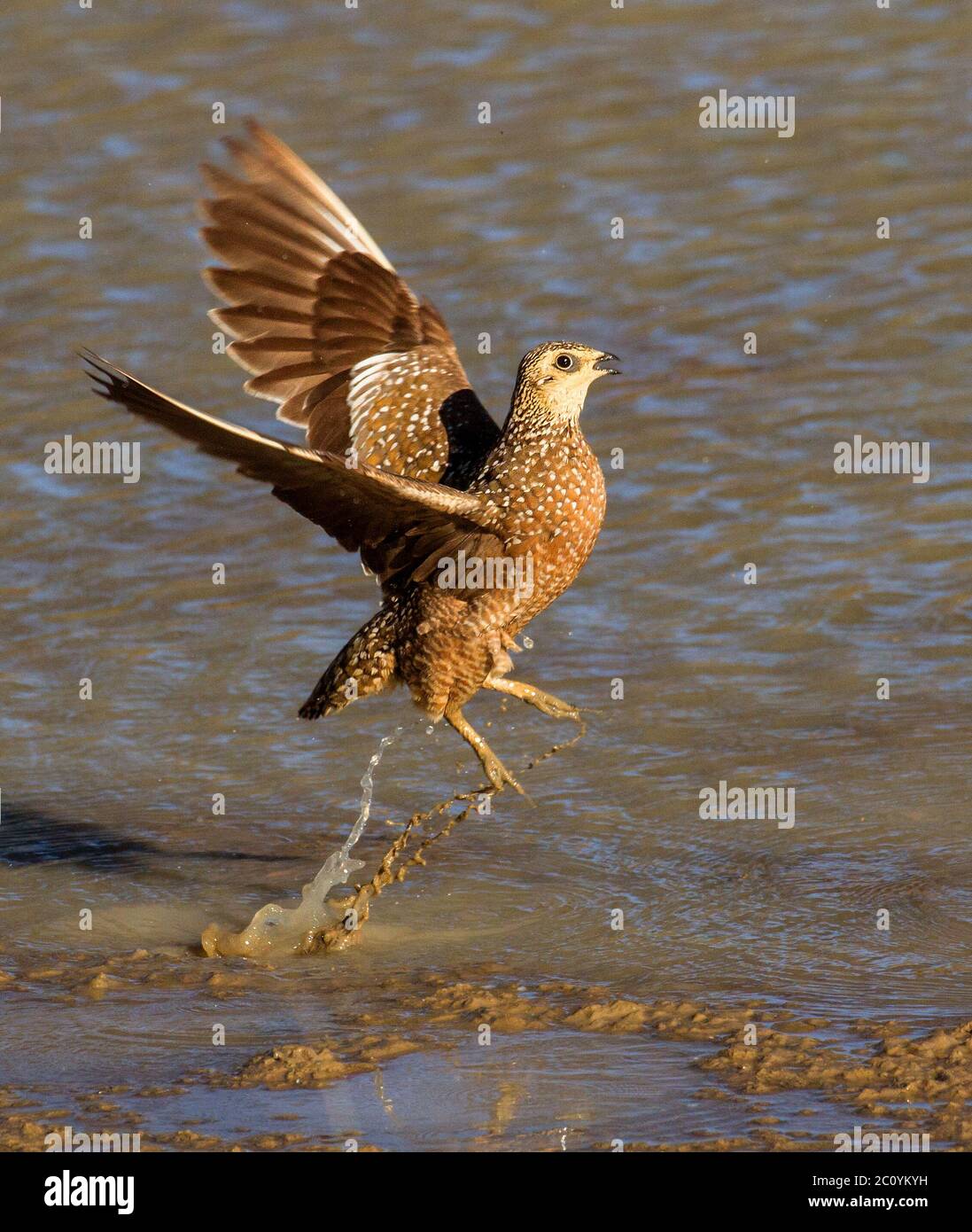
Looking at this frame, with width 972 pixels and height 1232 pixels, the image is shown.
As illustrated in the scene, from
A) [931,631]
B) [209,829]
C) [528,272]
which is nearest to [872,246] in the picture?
[528,272]

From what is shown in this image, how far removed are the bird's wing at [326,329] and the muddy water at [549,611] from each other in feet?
4.58

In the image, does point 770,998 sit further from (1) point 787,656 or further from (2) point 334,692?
(1) point 787,656

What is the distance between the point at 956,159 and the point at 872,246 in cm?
111

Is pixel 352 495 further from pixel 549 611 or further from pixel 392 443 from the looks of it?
pixel 549 611

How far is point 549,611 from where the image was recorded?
9828mm

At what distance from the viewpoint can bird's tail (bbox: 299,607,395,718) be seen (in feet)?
23.7

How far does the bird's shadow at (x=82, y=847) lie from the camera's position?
7.79 meters

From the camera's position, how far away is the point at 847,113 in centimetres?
1425

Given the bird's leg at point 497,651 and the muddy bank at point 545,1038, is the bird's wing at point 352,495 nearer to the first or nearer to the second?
the bird's leg at point 497,651

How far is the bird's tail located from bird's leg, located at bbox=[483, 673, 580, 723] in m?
0.34

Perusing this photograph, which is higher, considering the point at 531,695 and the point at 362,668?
the point at 362,668

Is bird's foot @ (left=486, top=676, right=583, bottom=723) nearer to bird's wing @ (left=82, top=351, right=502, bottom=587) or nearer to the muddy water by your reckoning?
bird's wing @ (left=82, top=351, right=502, bottom=587)

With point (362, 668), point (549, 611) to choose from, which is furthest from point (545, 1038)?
point (549, 611)

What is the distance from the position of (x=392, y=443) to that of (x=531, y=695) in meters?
1.05
